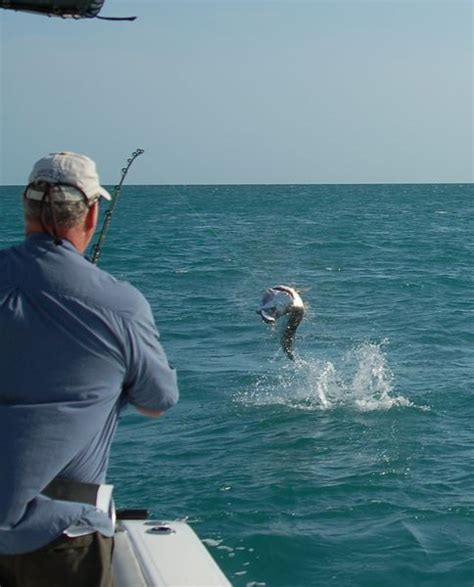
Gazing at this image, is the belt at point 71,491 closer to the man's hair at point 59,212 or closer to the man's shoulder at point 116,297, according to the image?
the man's shoulder at point 116,297

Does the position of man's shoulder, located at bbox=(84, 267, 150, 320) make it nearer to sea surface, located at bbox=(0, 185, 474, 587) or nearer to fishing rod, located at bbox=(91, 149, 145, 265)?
fishing rod, located at bbox=(91, 149, 145, 265)

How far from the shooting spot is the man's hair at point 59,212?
262 cm

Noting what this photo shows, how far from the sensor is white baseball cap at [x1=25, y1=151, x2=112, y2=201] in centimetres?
261

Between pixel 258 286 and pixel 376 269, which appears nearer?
pixel 258 286

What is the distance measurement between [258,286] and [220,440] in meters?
13.9

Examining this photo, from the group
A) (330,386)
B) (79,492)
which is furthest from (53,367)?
(330,386)

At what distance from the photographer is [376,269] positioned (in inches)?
1056

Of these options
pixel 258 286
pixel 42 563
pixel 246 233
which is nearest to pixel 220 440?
pixel 42 563

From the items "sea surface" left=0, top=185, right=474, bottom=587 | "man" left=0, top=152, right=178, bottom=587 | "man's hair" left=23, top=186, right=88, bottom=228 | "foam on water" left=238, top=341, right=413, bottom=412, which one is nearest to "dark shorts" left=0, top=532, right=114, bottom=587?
"man" left=0, top=152, right=178, bottom=587

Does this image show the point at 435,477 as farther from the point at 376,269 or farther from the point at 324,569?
the point at 376,269

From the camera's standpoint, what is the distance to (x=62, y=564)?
2654 mm

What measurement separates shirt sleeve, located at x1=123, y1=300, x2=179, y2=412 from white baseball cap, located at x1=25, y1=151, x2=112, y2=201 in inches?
12.7

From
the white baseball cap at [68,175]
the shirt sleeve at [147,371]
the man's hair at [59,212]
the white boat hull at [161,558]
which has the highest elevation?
the white baseball cap at [68,175]

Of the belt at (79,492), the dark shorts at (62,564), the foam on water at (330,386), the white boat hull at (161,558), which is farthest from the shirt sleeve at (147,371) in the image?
the foam on water at (330,386)
